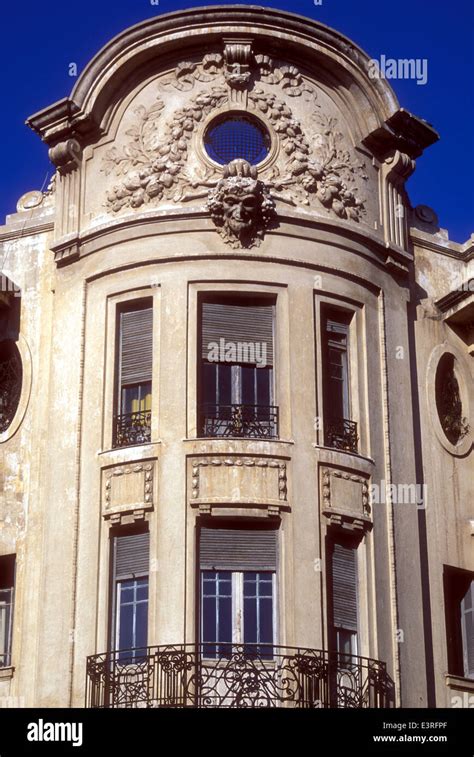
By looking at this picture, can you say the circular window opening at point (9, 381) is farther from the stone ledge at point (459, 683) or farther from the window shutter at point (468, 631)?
the stone ledge at point (459, 683)

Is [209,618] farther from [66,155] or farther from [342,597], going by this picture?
[66,155]

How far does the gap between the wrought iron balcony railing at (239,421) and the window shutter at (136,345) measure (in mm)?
1190

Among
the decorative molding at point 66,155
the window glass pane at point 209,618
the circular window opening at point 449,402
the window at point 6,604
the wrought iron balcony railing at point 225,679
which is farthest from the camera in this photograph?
the circular window opening at point 449,402

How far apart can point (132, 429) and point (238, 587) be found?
2946 millimetres

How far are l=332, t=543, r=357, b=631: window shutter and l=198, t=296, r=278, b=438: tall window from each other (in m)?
2.07

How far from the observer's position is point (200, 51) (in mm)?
25344

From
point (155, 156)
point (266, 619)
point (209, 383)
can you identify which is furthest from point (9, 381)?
point (266, 619)

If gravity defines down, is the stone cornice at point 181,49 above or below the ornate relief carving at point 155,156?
above

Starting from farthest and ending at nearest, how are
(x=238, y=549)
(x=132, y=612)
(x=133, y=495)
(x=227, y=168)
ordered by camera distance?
1. (x=227, y=168)
2. (x=133, y=495)
3. (x=238, y=549)
4. (x=132, y=612)

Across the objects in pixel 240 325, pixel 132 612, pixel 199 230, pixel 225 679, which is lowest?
pixel 225 679

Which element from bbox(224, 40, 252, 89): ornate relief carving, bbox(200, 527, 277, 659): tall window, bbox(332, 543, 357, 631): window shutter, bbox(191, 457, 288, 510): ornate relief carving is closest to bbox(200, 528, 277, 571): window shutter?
bbox(200, 527, 277, 659): tall window

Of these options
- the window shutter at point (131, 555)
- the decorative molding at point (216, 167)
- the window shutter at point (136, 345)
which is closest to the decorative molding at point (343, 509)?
the window shutter at point (131, 555)

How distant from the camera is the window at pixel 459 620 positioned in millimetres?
24453

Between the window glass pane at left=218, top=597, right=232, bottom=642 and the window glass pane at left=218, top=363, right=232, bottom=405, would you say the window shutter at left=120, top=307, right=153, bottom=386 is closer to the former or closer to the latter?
the window glass pane at left=218, top=363, right=232, bottom=405
